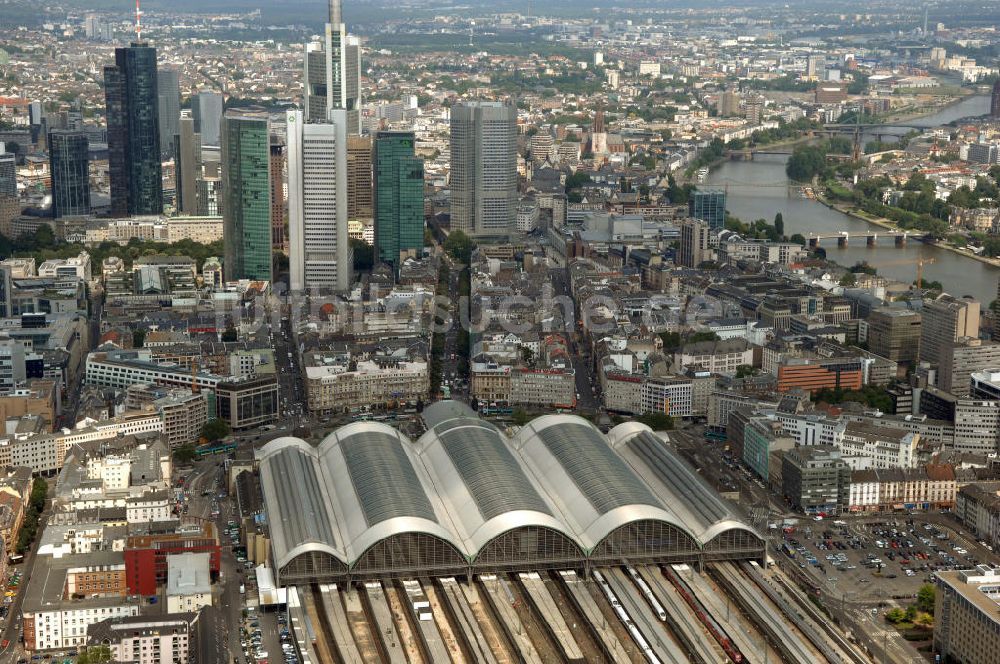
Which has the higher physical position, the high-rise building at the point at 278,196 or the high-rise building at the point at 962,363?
the high-rise building at the point at 278,196

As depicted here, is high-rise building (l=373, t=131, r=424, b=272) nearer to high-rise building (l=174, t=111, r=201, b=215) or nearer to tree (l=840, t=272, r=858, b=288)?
high-rise building (l=174, t=111, r=201, b=215)

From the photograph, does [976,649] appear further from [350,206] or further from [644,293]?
[350,206]

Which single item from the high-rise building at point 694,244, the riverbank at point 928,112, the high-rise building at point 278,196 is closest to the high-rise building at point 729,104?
the riverbank at point 928,112

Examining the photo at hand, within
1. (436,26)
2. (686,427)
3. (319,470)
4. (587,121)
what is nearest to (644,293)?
(686,427)

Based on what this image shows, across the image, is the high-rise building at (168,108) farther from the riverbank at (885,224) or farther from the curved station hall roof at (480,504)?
the curved station hall roof at (480,504)

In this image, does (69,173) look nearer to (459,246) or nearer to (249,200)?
(249,200)
